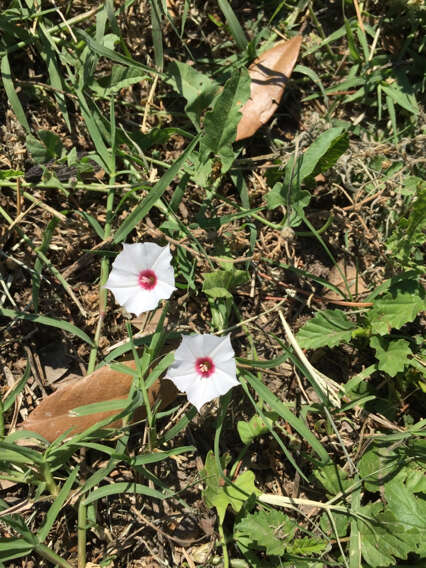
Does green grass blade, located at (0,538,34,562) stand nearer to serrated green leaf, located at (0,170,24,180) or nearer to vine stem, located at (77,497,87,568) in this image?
vine stem, located at (77,497,87,568)

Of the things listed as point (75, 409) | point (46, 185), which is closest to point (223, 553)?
point (75, 409)

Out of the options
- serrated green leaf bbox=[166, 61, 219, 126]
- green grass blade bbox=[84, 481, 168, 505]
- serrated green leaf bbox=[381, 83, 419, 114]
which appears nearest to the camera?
green grass blade bbox=[84, 481, 168, 505]

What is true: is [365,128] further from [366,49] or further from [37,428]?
[37,428]

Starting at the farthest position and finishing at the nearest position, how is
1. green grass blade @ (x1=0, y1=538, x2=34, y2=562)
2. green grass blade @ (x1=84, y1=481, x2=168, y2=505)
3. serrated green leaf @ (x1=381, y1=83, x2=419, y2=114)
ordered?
serrated green leaf @ (x1=381, y1=83, x2=419, y2=114)
green grass blade @ (x1=84, y1=481, x2=168, y2=505)
green grass blade @ (x1=0, y1=538, x2=34, y2=562)

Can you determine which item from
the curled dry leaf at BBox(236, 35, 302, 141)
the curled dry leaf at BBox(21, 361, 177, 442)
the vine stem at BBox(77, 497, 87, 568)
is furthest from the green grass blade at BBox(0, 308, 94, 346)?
the curled dry leaf at BBox(236, 35, 302, 141)

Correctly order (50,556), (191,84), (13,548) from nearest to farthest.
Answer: (13,548) → (50,556) → (191,84)

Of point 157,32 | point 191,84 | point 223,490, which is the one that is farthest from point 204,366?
point 157,32

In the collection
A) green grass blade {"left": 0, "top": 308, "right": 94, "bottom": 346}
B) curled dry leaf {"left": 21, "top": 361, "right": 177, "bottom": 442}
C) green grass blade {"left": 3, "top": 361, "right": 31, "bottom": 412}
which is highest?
green grass blade {"left": 0, "top": 308, "right": 94, "bottom": 346}

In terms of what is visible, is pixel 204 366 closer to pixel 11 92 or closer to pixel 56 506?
pixel 56 506
